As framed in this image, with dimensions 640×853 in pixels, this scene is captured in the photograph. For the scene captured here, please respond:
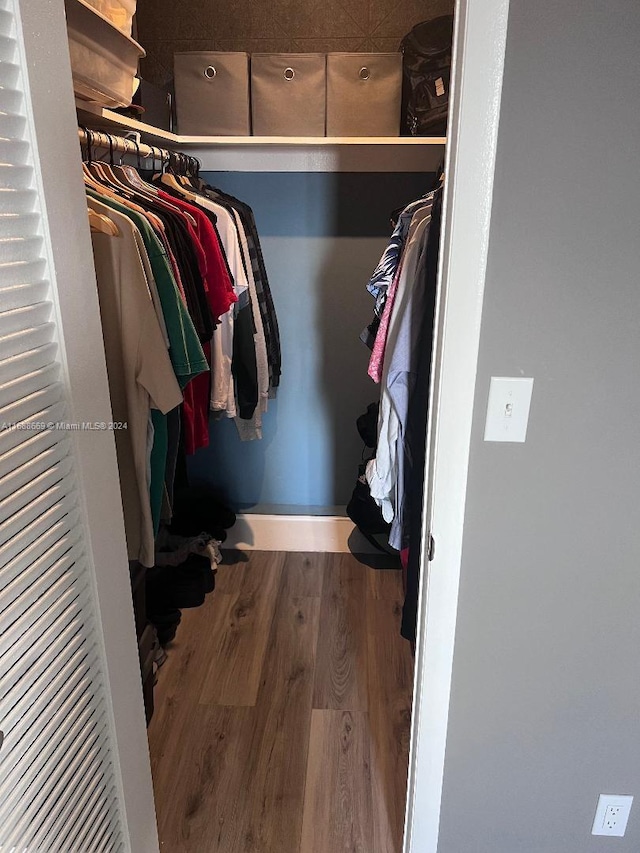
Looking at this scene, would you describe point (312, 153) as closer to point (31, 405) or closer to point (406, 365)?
point (406, 365)

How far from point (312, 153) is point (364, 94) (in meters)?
0.27

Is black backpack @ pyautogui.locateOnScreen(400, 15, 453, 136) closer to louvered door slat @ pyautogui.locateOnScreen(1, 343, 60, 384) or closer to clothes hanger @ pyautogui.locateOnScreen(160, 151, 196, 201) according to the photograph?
clothes hanger @ pyautogui.locateOnScreen(160, 151, 196, 201)

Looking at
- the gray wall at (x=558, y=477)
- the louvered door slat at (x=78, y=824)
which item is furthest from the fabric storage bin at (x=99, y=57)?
the louvered door slat at (x=78, y=824)

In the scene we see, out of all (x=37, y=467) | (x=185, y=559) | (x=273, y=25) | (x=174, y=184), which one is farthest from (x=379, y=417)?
(x=273, y=25)

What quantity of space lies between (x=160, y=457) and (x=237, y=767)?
0.92 meters

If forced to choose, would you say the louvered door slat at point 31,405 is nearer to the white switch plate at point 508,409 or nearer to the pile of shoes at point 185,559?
the white switch plate at point 508,409

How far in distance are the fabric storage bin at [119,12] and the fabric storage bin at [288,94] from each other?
1.80 feet

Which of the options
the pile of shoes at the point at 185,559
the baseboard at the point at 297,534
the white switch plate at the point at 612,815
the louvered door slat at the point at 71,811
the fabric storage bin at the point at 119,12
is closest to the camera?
the louvered door slat at the point at 71,811

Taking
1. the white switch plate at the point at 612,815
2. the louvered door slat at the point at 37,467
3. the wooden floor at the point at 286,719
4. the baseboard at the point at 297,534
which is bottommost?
the wooden floor at the point at 286,719

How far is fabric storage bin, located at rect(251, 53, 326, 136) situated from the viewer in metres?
2.09

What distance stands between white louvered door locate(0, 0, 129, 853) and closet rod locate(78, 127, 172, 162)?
1.81 feet

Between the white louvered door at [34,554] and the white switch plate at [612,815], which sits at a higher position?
the white louvered door at [34,554]

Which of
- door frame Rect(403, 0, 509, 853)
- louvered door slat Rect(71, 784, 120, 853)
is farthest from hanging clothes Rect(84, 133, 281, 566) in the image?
door frame Rect(403, 0, 509, 853)

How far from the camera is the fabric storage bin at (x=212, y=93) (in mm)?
2096
